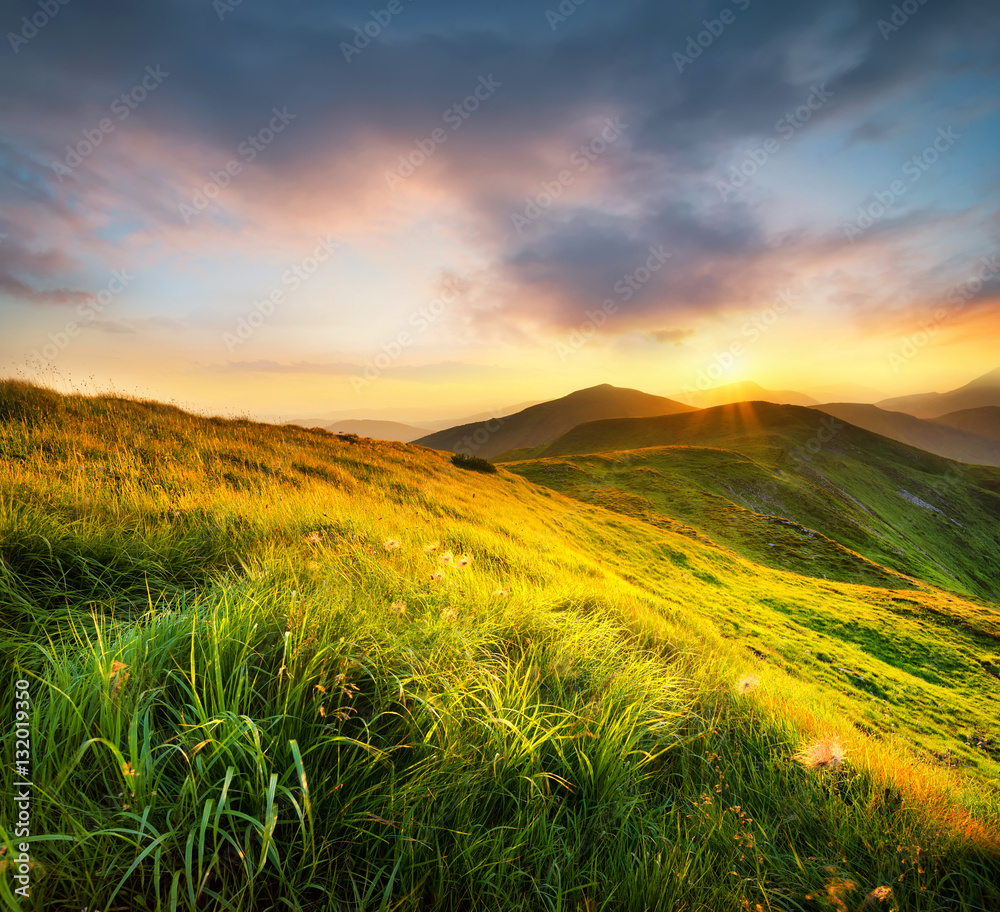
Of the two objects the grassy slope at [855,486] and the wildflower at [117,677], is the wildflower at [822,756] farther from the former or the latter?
the grassy slope at [855,486]

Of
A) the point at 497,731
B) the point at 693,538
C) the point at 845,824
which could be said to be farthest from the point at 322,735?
the point at 693,538

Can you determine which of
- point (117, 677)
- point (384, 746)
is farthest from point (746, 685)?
point (117, 677)

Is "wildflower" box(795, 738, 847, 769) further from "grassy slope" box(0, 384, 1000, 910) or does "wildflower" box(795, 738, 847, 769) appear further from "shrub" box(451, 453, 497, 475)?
"shrub" box(451, 453, 497, 475)

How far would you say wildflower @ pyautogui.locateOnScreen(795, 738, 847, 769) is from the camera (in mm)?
2887

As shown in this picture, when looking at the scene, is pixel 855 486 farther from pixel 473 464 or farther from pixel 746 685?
pixel 746 685

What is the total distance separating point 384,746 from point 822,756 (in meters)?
3.24

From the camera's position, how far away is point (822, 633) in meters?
14.0


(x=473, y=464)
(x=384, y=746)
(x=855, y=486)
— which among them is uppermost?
(x=473, y=464)

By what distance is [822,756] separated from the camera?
2930 mm

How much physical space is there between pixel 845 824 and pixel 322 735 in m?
3.28

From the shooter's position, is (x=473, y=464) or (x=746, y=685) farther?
(x=473, y=464)

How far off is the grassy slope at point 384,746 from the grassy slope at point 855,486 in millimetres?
40165

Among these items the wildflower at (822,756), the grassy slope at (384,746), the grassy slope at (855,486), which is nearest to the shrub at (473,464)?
the grassy slope at (855,486)

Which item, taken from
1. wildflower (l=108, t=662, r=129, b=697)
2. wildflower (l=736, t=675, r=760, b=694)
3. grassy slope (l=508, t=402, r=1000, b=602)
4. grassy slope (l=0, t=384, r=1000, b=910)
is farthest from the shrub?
wildflower (l=108, t=662, r=129, b=697)
